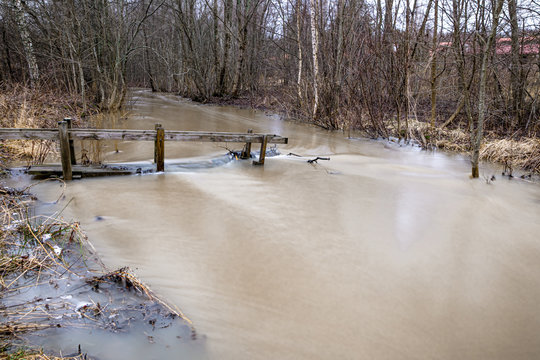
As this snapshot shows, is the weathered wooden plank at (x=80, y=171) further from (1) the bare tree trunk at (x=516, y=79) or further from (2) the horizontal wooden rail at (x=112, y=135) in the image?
(1) the bare tree trunk at (x=516, y=79)

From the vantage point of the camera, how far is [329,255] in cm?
523

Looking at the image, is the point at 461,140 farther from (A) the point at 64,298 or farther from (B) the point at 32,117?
(B) the point at 32,117

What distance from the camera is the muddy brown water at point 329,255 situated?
3672 mm

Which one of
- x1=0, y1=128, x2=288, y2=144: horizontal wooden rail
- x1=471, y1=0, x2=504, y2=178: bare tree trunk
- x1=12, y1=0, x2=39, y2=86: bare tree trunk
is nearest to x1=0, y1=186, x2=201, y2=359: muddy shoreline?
x1=0, y1=128, x2=288, y2=144: horizontal wooden rail

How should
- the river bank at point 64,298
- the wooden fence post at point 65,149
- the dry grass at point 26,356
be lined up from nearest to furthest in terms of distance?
the dry grass at point 26,356, the river bank at point 64,298, the wooden fence post at point 65,149

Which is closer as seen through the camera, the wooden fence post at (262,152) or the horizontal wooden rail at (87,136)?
the horizontal wooden rail at (87,136)

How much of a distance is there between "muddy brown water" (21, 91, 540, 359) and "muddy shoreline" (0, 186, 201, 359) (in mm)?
164

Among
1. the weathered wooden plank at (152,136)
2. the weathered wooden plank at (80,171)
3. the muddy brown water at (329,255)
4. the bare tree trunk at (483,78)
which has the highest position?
the bare tree trunk at (483,78)

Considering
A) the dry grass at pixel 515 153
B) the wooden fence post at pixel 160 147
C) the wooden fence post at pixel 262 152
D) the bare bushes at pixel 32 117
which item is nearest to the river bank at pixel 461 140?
the dry grass at pixel 515 153

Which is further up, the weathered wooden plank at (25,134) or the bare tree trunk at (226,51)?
the bare tree trunk at (226,51)

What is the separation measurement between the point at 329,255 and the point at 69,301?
318cm

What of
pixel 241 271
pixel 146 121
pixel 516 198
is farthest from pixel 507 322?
pixel 146 121

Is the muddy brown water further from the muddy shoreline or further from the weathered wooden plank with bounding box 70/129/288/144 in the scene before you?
the weathered wooden plank with bounding box 70/129/288/144

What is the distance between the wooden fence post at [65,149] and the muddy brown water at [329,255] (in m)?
0.31
